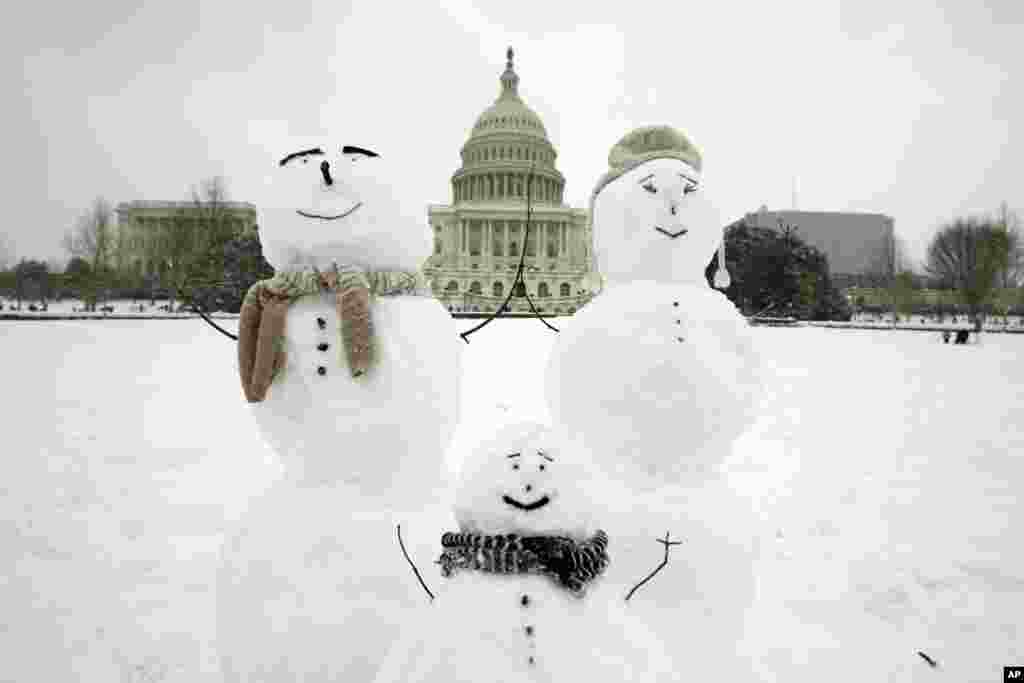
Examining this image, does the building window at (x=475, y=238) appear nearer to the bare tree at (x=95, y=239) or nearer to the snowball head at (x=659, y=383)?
the bare tree at (x=95, y=239)

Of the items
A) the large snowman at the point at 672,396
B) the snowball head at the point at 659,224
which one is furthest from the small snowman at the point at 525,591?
the snowball head at the point at 659,224

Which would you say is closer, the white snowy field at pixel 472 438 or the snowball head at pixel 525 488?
the snowball head at pixel 525 488

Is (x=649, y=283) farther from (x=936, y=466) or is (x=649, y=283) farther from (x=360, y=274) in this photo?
(x=936, y=466)

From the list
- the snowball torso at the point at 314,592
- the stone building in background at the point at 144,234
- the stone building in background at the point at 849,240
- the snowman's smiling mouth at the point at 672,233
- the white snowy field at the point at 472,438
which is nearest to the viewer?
the snowball torso at the point at 314,592

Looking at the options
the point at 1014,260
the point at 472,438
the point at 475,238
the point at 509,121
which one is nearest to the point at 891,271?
the point at 1014,260

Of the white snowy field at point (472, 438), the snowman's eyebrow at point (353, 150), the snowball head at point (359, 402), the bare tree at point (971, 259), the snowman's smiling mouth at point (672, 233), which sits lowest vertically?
the white snowy field at point (472, 438)

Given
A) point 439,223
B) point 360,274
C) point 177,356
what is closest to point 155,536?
point 360,274

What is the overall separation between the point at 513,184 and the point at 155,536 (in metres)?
50.7

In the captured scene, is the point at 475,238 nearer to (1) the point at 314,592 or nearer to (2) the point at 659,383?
(2) the point at 659,383

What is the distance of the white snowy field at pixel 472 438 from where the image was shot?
9.38 feet

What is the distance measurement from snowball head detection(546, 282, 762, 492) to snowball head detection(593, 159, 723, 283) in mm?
136

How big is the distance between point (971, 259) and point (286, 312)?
3856 cm

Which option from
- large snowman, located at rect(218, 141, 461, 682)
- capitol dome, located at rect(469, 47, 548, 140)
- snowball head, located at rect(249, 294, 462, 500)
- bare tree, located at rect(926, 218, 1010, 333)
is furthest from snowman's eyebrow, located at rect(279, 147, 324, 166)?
capitol dome, located at rect(469, 47, 548, 140)

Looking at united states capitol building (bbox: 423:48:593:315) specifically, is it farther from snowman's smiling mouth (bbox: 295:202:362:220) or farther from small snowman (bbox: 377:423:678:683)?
small snowman (bbox: 377:423:678:683)
